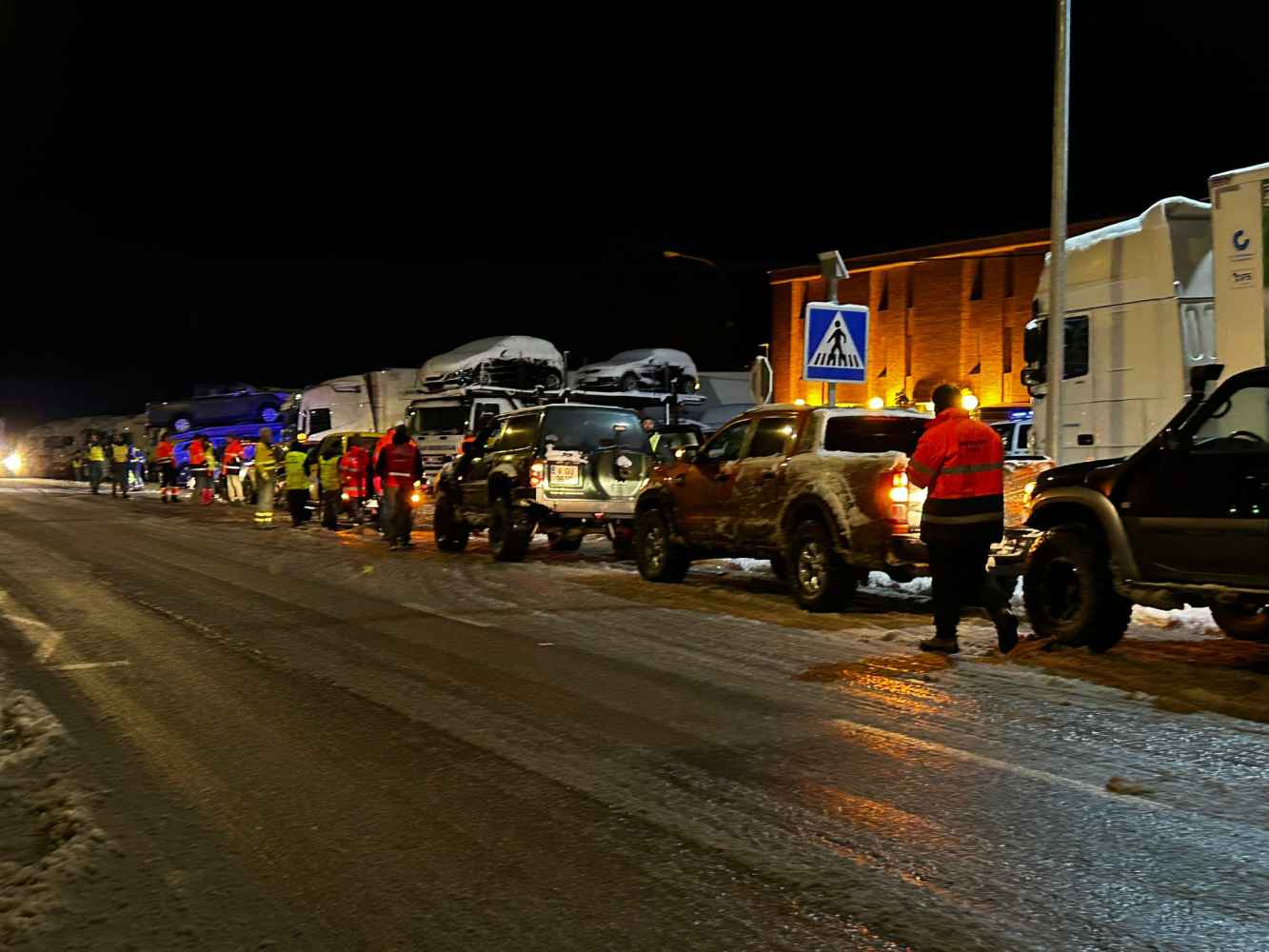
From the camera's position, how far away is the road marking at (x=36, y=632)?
8570mm

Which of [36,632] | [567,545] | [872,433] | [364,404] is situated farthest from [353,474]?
[872,433]

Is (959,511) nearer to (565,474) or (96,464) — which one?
(565,474)

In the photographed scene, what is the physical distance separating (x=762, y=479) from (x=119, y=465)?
25.6 m

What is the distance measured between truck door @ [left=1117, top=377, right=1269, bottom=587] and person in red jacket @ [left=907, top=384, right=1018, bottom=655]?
911 millimetres

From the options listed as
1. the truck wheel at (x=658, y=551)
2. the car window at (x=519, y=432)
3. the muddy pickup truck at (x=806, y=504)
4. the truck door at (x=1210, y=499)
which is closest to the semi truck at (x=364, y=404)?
the car window at (x=519, y=432)

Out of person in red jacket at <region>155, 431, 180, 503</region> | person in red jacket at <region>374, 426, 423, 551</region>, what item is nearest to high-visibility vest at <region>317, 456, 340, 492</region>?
person in red jacket at <region>374, 426, 423, 551</region>

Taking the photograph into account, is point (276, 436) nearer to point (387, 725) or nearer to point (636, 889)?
point (387, 725)

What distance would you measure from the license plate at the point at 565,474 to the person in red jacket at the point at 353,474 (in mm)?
7758

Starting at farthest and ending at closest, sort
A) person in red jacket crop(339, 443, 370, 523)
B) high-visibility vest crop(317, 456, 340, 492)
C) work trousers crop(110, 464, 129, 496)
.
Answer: work trousers crop(110, 464, 129, 496), high-visibility vest crop(317, 456, 340, 492), person in red jacket crop(339, 443, 370, 523)

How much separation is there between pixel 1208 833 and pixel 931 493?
4133 mm

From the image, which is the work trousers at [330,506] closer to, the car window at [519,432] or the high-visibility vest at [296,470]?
the high-visibility vest at [296,470]

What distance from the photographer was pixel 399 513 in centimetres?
1756

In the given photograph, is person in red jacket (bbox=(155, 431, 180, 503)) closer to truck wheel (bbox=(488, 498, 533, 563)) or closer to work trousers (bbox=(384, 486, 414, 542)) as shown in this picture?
work trousers (bbox=(384, 486, 414, 542))

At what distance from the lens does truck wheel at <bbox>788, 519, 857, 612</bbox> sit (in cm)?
1064
